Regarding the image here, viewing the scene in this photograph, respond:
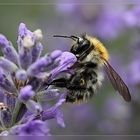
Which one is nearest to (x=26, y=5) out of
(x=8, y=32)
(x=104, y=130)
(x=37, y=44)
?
(x=8, y=32)

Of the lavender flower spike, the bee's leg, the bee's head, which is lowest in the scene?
the lavender flower spike

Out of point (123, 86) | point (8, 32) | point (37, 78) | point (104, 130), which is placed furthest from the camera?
point (8, 32)

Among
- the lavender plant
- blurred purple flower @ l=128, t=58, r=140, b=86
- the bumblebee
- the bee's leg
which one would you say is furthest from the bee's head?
blurred purple flower @ l=128, t=58, r=140, b=86

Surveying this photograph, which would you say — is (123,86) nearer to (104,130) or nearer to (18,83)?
(18,83)

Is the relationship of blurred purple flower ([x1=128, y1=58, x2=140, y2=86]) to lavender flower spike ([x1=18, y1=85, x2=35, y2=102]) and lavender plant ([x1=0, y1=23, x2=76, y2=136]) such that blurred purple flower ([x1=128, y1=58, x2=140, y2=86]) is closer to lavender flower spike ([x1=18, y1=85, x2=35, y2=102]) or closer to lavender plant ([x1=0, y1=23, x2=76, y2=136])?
lavender plant ([x1=0, y1=23, x2=76, y2=136])

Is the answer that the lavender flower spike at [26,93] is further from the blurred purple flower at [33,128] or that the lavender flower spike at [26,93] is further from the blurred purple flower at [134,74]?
the blurred purple flower at [134,74]

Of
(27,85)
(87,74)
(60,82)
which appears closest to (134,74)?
(87,74)
